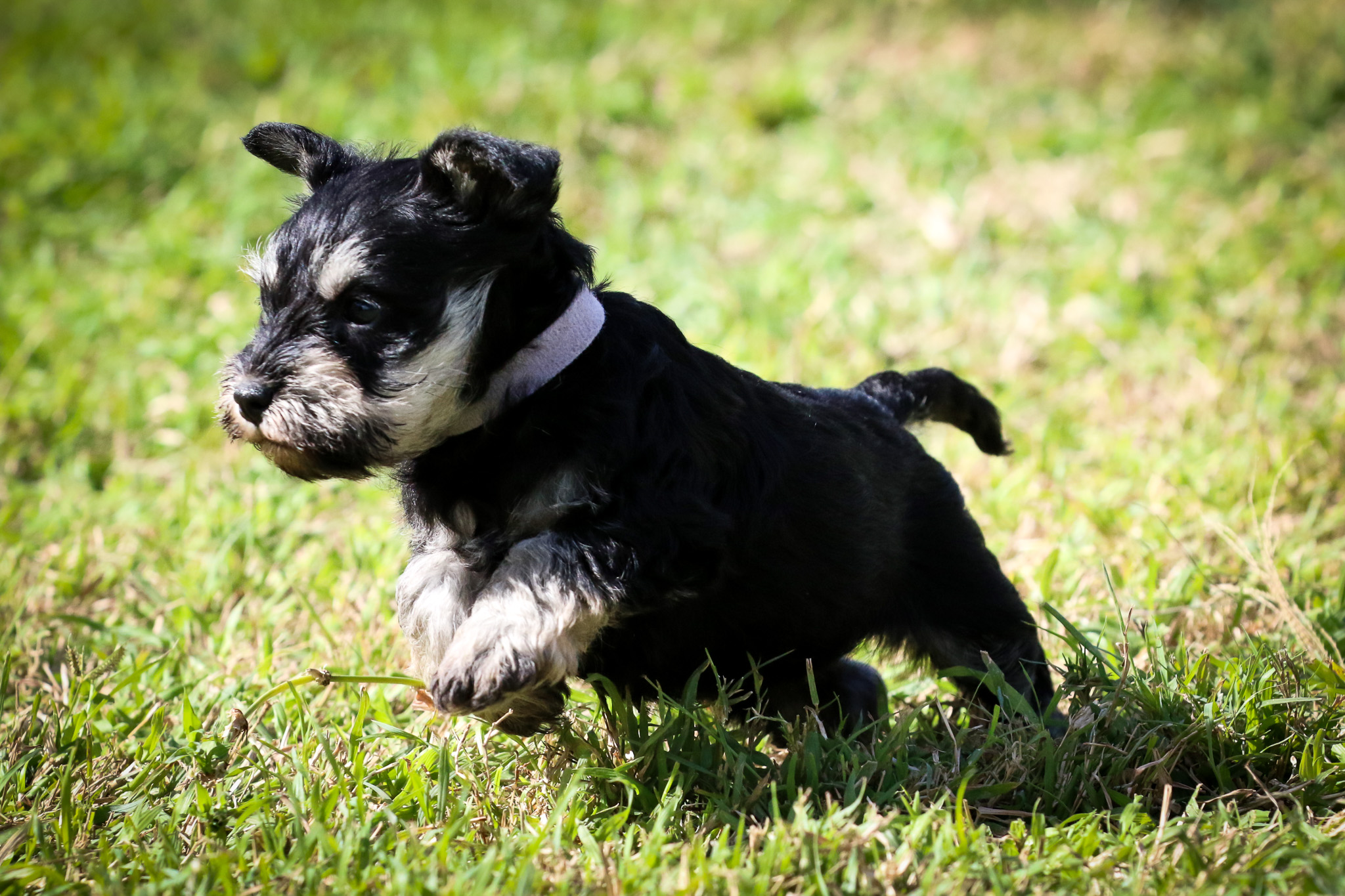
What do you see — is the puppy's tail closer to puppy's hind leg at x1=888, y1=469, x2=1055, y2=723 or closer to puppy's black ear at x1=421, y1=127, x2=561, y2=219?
puppy's hind leg at x1=888, y1=469, x2=1055, y2=723

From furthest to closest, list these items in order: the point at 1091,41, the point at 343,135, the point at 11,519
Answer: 1. the point at 1091,41
2. the point at 343,135
3. the point at 11,519

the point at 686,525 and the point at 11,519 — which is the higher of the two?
the point at 686,525

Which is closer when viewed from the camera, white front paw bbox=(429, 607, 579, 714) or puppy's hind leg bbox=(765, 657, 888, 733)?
white front paw bbox=(429, 607, 579, 714)

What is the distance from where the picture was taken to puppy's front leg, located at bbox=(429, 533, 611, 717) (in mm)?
2398

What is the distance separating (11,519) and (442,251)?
10.3 ft

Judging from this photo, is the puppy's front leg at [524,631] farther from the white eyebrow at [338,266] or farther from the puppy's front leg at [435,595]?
the white eyebrow at [338,266]

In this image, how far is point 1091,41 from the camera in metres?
9.62

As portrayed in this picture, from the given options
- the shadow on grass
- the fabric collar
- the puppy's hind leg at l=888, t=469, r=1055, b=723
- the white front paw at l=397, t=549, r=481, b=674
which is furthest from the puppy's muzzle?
the puppy's hind leg at l=888, t=469, r=1055, b=723

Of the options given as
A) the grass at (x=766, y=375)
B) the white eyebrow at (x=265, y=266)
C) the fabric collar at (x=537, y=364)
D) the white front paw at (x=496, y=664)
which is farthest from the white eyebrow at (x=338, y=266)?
the grass at (x=766, y=375)

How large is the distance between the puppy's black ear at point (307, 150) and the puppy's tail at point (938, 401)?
166 cm

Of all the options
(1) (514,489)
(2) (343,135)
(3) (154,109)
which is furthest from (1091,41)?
(1) (514,489)

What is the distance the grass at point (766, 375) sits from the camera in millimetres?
2613

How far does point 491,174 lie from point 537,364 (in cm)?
45

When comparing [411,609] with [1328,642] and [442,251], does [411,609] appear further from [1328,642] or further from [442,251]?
[1328,642]
